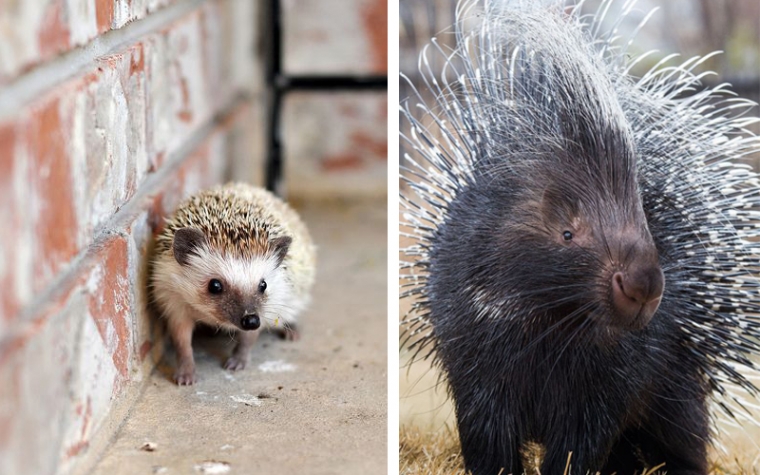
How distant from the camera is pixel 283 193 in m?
4.32

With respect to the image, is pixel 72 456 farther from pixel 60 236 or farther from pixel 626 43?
pixel 626 43

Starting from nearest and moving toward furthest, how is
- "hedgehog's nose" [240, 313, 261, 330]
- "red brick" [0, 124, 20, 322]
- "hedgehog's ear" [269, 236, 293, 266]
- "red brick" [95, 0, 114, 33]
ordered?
"red brick" [0, 124, 20, 322]
"red brick" [95, 0, 114, 33]
"hedgehog's nose" [240, 313, 261, 330]
"hedgehog's ear" [269, 236, 293, 266]

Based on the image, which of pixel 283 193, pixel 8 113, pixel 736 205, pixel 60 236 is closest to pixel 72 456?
pixel 60 236

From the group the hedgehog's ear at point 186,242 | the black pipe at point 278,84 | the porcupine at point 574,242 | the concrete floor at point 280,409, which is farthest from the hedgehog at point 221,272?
the black pipe at point 278,84

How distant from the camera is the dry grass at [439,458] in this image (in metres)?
1.92

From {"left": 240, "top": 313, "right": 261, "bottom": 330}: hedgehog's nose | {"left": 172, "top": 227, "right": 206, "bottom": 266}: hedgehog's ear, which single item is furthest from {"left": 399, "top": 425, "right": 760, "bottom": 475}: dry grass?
{"left": 172, "top": 227, "right": 206, "bottom": 266}: hedgehog's ear

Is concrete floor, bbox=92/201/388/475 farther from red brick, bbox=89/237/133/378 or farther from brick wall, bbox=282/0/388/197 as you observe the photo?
brick wall, bbox=282/0/388/197

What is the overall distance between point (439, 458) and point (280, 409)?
1.78 feet

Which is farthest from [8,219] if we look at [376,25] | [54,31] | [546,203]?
[376,25]

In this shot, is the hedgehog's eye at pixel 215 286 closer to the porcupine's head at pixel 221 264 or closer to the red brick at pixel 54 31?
the porcupine's head at pixel 221 264

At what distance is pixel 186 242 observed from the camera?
97.0 inches

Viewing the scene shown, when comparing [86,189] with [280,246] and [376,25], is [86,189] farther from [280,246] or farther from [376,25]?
[376,25]

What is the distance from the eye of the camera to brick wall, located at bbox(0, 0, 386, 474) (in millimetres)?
1515

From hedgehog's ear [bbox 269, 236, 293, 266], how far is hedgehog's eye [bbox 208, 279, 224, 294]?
0.20 meters
